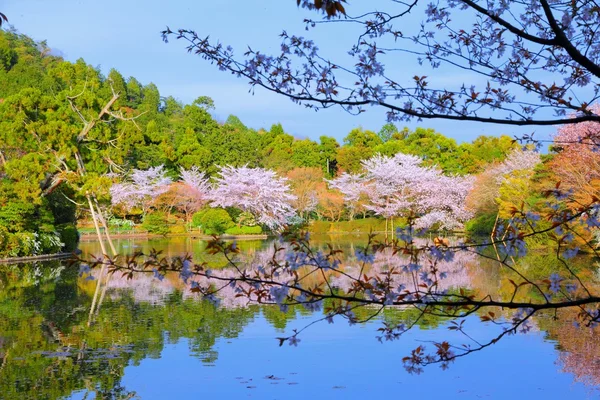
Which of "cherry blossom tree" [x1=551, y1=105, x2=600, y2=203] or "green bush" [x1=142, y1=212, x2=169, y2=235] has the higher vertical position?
"cherry blossom tree" [x1=551, y1=105, x2=600, y2=203]

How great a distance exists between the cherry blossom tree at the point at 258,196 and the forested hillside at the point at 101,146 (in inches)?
125

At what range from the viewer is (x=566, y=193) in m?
2.50

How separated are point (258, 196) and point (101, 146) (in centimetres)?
1093

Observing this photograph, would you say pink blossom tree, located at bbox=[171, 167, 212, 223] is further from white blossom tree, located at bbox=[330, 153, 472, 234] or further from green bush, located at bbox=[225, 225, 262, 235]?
white blossom tree, located at bbox=[330, 153, 472, 234]

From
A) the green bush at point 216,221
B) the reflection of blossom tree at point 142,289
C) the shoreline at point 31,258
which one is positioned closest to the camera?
the reflection of blossom tree at point 142,289

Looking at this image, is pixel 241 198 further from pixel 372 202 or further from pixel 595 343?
pixel 595 343

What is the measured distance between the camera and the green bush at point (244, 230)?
28.1 meters

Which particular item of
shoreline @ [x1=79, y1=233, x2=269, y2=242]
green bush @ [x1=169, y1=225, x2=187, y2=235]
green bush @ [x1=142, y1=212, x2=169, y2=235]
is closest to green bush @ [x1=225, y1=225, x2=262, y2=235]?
shoreline @ [x1=79, y1=233, x2=269, y2=242]

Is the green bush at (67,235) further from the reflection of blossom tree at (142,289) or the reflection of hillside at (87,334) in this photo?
the reflection of hillside at (87,334)

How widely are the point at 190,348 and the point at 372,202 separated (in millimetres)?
24625

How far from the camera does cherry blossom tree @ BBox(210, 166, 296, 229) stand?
95.8 ft

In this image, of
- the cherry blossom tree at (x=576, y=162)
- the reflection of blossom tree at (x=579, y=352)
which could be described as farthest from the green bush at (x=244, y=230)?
the reflection of blossom tree at (x=579, y=352)

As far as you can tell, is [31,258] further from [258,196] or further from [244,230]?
[258,196]

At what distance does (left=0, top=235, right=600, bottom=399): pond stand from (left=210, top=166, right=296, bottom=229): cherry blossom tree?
19869 mm
